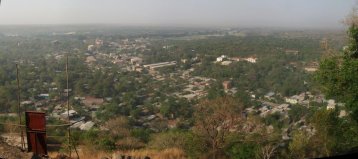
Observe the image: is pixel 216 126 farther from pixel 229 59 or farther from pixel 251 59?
pixel 229 59

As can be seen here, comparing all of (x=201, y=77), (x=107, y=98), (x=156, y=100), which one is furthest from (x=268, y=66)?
(x=107, y=98)

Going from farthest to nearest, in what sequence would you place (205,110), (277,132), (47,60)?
1. (47,60)
2. (277,132)
3. (205,110)

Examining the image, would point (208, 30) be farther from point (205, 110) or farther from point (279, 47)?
point (205, 110)

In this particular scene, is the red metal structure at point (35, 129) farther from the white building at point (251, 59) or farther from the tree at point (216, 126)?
the white building at point (251, 59)

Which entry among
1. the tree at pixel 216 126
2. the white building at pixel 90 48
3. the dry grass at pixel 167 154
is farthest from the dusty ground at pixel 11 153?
the white building at pixel 90 48

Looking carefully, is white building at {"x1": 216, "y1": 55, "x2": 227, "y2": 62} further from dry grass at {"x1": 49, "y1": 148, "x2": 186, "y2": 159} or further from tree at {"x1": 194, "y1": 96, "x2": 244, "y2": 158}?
dry grass at {"x1": 49, "y1": 148, "x2": 186, "y2": 159}

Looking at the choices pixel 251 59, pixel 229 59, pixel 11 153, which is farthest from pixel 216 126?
pixel 229 59

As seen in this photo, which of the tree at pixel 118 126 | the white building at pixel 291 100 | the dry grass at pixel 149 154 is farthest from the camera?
the white building at pixel 291 100

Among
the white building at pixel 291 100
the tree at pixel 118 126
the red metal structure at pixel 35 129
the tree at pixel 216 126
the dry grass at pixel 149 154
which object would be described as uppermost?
the red metal structure at pixel 35 129
